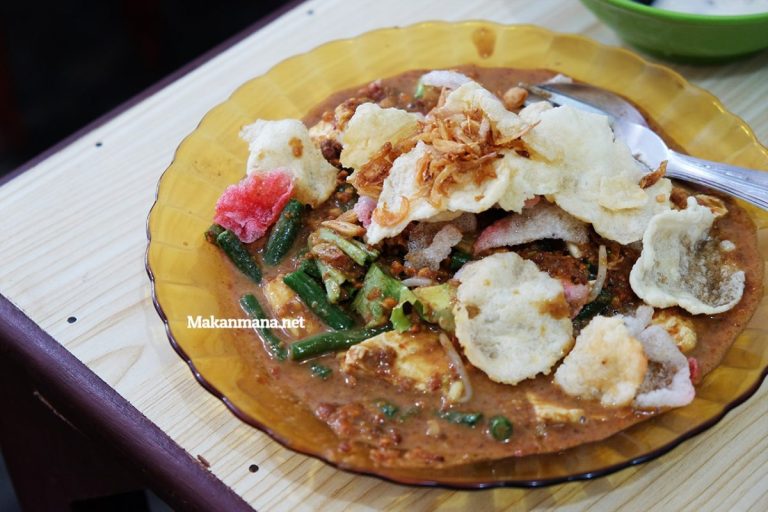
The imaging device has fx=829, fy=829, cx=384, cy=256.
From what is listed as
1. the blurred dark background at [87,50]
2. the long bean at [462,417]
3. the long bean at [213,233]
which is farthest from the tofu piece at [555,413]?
the blurred dark background at [87,50]

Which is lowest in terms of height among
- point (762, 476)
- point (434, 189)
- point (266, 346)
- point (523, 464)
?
point (762, 476)

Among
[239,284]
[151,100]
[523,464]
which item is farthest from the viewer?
[151,100]

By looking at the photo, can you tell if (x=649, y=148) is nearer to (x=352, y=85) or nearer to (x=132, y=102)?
(x=352, y=85)

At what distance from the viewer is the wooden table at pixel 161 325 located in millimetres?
1969

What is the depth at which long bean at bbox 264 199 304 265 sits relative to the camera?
2.38 m

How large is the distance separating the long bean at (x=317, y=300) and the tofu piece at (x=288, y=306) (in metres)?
0.02

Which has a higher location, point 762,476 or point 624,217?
point 624,217

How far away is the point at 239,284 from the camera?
233 centimetres

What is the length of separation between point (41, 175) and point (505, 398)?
1782 millimetres

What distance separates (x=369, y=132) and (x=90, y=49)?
376cm

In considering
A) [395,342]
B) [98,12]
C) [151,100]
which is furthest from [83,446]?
[98,12]

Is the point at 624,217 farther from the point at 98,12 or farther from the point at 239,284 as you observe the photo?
the point at 98,12

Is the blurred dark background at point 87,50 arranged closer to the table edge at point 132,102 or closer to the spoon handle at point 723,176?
the table edge at point 132,102

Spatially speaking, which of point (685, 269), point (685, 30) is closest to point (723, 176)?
point (685, 269)
